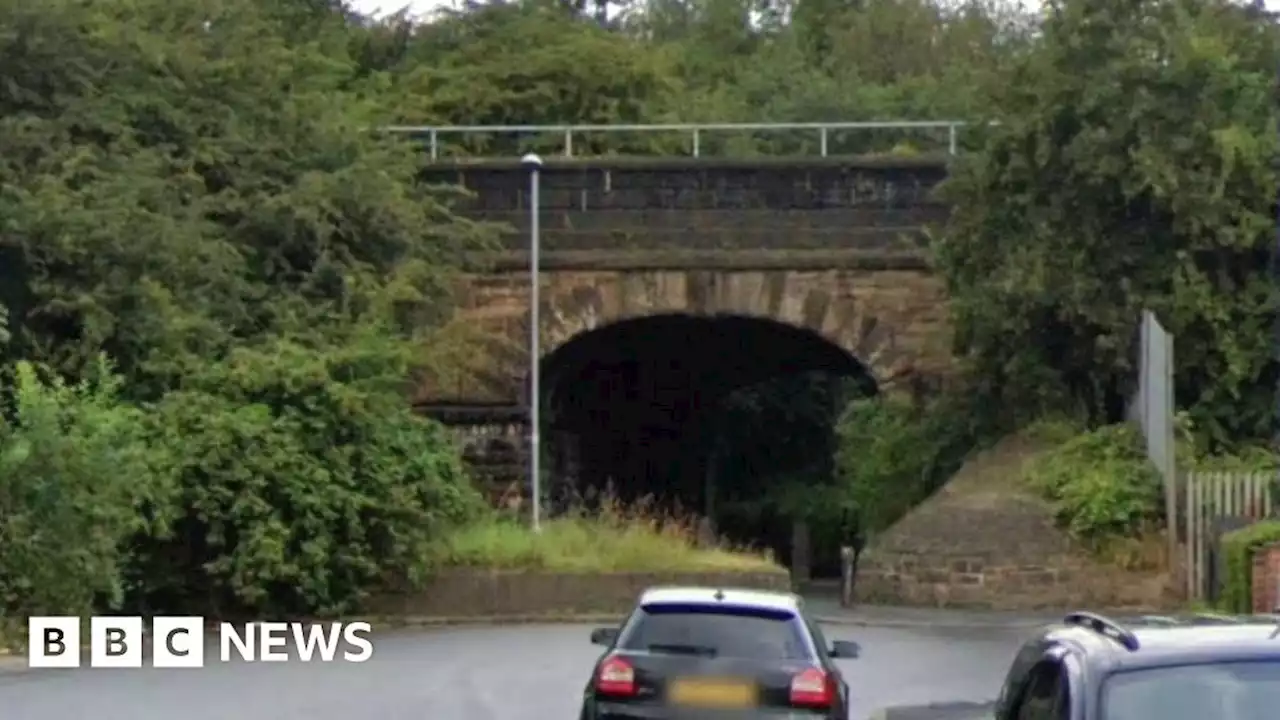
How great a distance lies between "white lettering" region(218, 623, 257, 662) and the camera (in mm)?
23781

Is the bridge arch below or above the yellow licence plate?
above

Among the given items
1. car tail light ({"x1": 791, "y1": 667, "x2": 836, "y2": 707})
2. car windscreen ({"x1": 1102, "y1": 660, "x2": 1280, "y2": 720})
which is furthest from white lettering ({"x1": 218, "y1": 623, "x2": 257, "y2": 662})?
car windscreen ({"x1": 1102, "y1": 660, "x2": 1280, "y2": 720})

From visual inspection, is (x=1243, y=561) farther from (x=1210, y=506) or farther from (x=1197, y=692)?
(x=1197, y=692)

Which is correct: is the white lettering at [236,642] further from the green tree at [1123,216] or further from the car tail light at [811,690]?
the green tree at [1123,216]

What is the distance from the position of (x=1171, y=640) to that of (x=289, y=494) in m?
20.1

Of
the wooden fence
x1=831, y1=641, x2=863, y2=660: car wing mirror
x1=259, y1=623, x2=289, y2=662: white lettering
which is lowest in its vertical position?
x1=259, y1=623, x2=289, y2=662: white lettering

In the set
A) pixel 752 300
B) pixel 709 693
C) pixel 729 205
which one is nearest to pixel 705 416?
pixel 752 300

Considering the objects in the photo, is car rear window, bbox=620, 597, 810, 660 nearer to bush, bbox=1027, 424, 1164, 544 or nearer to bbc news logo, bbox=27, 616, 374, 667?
bbc news logo, bbox=27, 616, 374, 667

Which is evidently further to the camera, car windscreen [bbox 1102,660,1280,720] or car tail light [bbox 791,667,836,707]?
Answer: car tail light [bbox 791,667,836,707]

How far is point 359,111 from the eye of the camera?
36938 mm

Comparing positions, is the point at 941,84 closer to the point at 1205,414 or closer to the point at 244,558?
the point at 1205,414

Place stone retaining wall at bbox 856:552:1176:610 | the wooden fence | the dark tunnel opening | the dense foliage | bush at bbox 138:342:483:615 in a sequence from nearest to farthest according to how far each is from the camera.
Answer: the dense foliage
bush at bbox 138:342:483:615
the wooden fence
stone retaining wall at bbox 856:552:1176:610
the dark tunnel opening

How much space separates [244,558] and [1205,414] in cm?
1273

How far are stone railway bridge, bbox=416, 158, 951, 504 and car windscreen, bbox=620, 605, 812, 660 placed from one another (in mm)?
21575
